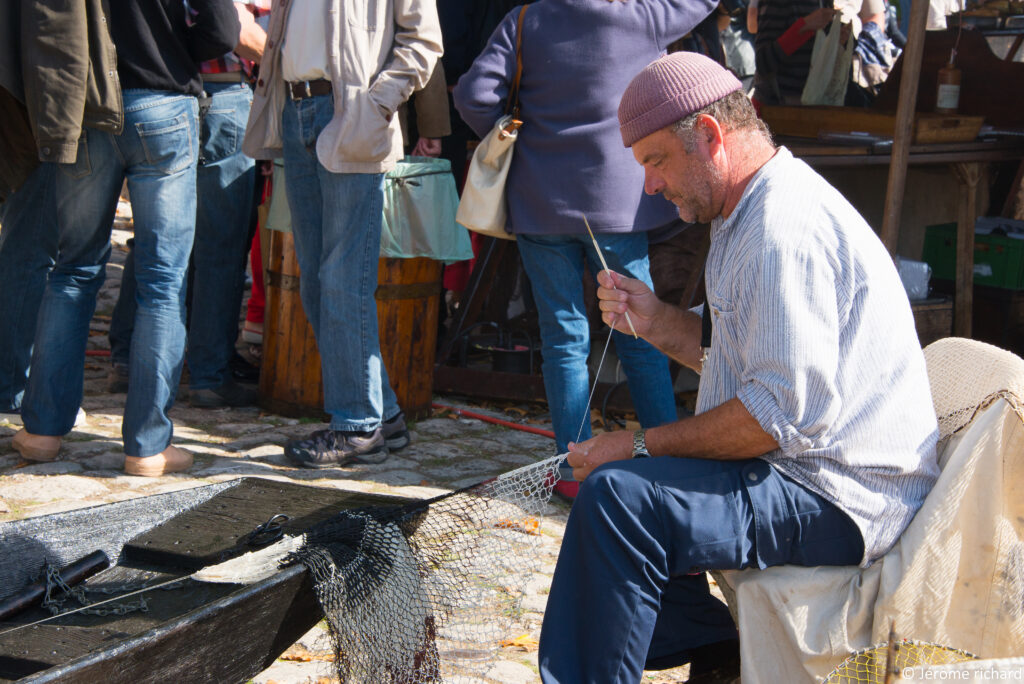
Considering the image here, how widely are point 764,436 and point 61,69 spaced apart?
9.40 ft

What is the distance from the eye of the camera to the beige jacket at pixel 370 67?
14.2 ft

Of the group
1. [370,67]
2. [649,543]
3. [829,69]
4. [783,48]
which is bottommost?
[649,543]

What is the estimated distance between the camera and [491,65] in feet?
13.6

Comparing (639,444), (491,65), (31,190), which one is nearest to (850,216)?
(639,444)

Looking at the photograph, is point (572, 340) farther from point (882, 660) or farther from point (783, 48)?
point (783, 48)

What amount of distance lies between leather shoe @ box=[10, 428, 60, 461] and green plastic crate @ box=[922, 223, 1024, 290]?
4742mm

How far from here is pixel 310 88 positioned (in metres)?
4.47

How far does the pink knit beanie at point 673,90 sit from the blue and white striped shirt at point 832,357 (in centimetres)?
24

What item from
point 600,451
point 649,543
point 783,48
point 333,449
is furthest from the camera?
point 783,48

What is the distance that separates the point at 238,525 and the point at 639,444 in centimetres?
133

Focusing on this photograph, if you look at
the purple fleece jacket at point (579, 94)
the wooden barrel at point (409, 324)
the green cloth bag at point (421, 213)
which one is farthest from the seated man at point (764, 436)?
the wooden barrel at point (409, 324)

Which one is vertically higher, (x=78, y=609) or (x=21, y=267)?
(x=21, y=267)

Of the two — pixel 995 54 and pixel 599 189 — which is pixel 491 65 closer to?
pixel 599 189

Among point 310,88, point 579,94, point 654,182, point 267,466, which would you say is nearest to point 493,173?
point 579,94
